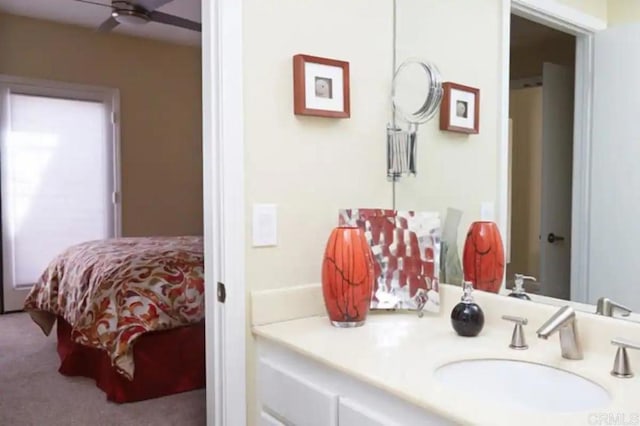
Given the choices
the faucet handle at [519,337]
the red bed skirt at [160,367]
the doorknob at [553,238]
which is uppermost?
the doorknob at [553,238]

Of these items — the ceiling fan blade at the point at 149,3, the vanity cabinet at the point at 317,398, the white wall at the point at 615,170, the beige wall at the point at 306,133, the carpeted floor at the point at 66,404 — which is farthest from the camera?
the ceiling fan blade at the point at 149,3

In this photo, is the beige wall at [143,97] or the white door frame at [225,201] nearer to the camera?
the white door frame at [225,201]

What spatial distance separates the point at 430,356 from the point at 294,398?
37 centimetres

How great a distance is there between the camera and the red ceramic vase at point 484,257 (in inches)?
63.8

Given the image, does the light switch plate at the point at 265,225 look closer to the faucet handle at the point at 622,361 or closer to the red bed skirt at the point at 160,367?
the faucet handle at the point at 622,361

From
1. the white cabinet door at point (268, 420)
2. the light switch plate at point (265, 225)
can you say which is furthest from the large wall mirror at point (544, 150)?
the white cabinet door at point (268, 420)

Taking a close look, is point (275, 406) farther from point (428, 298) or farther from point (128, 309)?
point (128, 309)

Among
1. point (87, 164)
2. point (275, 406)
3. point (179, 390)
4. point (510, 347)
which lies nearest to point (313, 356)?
point (275, 406)

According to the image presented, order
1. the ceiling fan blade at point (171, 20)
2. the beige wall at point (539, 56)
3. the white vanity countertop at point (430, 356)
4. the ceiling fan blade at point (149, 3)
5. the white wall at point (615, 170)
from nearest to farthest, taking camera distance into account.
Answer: the white vanity countertop at point (430, 356), the white wall at point (615, 170), the beige wall at point (539, 56), the ceiling fan blade at point (149, 3), the ceiling fan blade at point (171, 20)

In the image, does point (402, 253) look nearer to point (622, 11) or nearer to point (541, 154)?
point (541, 154)

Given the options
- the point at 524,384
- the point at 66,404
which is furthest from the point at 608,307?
the point at 66,404

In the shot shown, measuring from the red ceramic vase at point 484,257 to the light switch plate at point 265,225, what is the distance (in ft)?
2.00

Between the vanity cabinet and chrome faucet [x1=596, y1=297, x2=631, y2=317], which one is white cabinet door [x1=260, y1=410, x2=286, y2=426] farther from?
chrome faucet [x1=596, y1=297, x2=631, y2=317]

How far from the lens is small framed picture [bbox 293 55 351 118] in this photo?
1609mm
